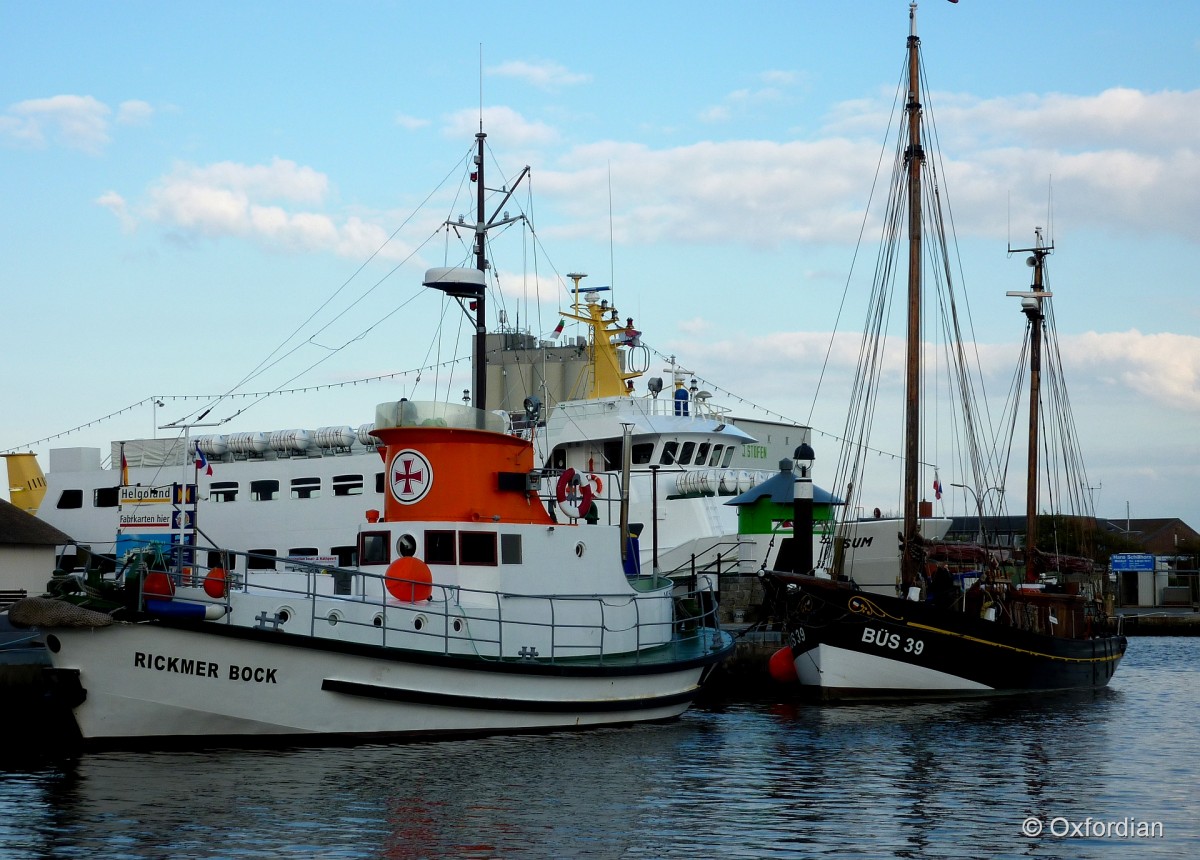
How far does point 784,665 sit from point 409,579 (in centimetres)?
1061

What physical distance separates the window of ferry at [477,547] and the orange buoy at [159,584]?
4.51m

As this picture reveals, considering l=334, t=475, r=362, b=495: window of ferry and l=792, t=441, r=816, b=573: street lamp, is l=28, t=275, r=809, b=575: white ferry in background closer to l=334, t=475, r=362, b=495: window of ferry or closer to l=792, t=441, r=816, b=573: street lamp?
l=334, t=475, r=362, b=495: window of ferry

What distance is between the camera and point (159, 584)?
16281mm

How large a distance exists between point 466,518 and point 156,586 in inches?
195

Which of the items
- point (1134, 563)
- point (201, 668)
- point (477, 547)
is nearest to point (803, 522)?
point (477, 547)

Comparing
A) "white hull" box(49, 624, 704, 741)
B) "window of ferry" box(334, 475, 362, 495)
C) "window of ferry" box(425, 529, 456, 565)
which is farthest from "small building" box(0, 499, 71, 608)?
"white hull" box(49, 624, 704, 741)

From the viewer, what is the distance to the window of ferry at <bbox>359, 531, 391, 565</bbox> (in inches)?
776

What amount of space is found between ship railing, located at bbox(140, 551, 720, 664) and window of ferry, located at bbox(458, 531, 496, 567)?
0.46 m

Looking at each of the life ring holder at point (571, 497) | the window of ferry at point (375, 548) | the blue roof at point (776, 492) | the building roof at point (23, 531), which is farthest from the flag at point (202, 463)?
the life ring holder at point (571, 497)

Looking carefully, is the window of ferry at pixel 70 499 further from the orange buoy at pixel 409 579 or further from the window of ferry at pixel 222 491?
the orange buoy at pixel 409 579

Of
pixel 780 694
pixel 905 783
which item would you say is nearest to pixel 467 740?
pixel 905 783

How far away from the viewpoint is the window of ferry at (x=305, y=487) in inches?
1726

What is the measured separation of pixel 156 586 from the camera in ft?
53.4

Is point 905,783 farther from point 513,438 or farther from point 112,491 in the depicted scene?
point 112,491
